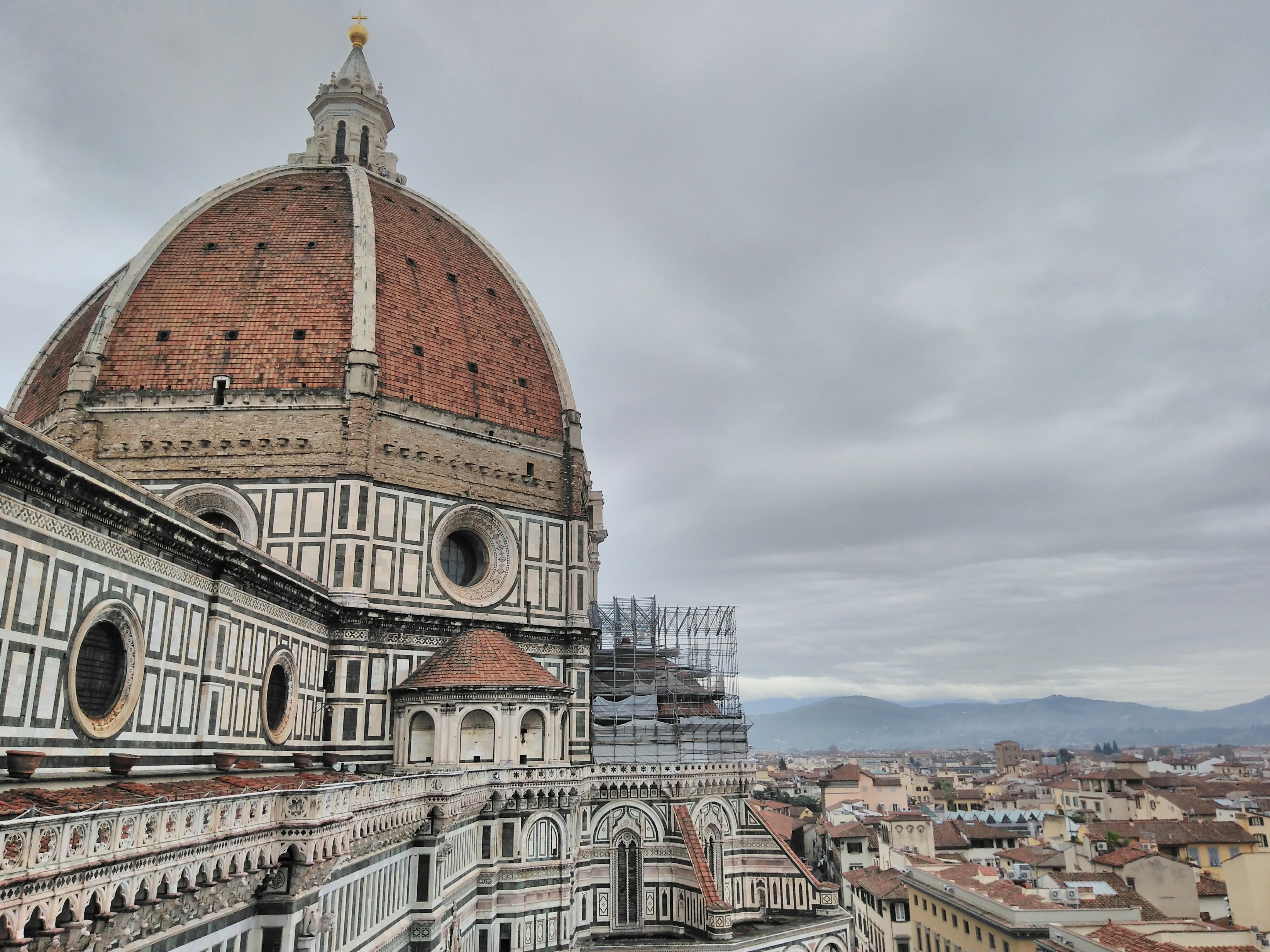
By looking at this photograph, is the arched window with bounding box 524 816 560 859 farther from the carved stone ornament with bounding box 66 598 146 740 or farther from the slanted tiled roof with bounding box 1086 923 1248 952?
the slanted tiled roof with bounding box 1086 923 1248 952

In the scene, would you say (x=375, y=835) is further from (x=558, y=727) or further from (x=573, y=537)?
(x=573, y=537)

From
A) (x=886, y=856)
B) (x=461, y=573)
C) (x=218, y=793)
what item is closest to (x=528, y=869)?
(x=461, y=573)

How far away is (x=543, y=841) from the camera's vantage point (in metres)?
29.3

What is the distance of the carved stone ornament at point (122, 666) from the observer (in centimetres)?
1522

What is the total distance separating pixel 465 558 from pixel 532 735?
728 centimetres

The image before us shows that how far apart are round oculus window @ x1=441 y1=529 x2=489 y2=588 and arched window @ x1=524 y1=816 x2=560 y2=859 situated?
337 inches

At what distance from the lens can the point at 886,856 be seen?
55.6 m

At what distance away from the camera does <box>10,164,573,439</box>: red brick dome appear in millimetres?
31203

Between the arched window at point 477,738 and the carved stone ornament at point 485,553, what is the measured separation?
4.43 meters

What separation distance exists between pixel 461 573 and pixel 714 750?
12.6 metres

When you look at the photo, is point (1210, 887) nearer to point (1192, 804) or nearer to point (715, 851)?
point (715, 851)

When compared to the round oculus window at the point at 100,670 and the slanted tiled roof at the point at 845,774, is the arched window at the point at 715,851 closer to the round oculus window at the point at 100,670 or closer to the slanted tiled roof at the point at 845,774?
the round oculus window at the point at 100,670

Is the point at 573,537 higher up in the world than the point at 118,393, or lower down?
lower down

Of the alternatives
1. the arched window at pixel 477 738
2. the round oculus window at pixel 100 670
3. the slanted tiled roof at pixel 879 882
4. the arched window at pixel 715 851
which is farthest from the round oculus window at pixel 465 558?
the slanted tiled roof at pixel 879 882
